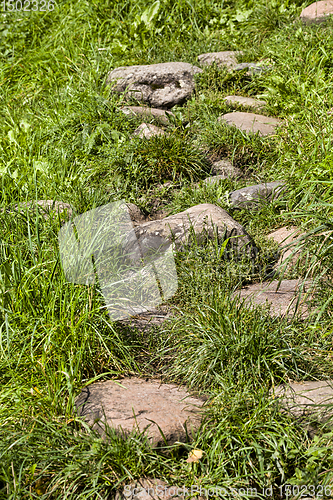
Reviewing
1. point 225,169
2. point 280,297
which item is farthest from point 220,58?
point 280,297

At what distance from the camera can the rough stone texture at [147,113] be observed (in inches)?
200

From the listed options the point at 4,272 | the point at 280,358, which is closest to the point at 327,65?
the point at 280,358

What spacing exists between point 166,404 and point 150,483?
42 cm

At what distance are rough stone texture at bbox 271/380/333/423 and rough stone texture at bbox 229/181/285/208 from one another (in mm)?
2003

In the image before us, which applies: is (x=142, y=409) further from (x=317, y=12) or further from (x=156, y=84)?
(x=317, y=12)

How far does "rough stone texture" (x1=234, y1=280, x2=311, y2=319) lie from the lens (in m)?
2.86

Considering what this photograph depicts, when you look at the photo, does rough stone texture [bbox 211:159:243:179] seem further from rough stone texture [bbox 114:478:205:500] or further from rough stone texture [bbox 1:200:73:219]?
rough stone texture [bbox 114:478:205:500]

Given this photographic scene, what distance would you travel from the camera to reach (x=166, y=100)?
5.42 m

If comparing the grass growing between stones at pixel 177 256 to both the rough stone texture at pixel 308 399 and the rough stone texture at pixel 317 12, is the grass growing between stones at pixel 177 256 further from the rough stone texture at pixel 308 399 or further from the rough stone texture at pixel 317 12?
the rough stone texture at pixel 317 12

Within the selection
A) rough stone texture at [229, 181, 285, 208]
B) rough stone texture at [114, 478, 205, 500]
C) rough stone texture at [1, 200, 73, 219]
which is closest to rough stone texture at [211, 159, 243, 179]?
rough stone texture at [229, 181, 285, 208]

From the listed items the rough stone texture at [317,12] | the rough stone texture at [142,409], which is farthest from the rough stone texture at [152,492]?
the rough stone texture at [317,12]

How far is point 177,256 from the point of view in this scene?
3412 mm

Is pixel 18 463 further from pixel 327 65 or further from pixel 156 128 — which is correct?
pixel 327 65

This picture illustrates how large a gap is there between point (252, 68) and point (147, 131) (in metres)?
1.77
